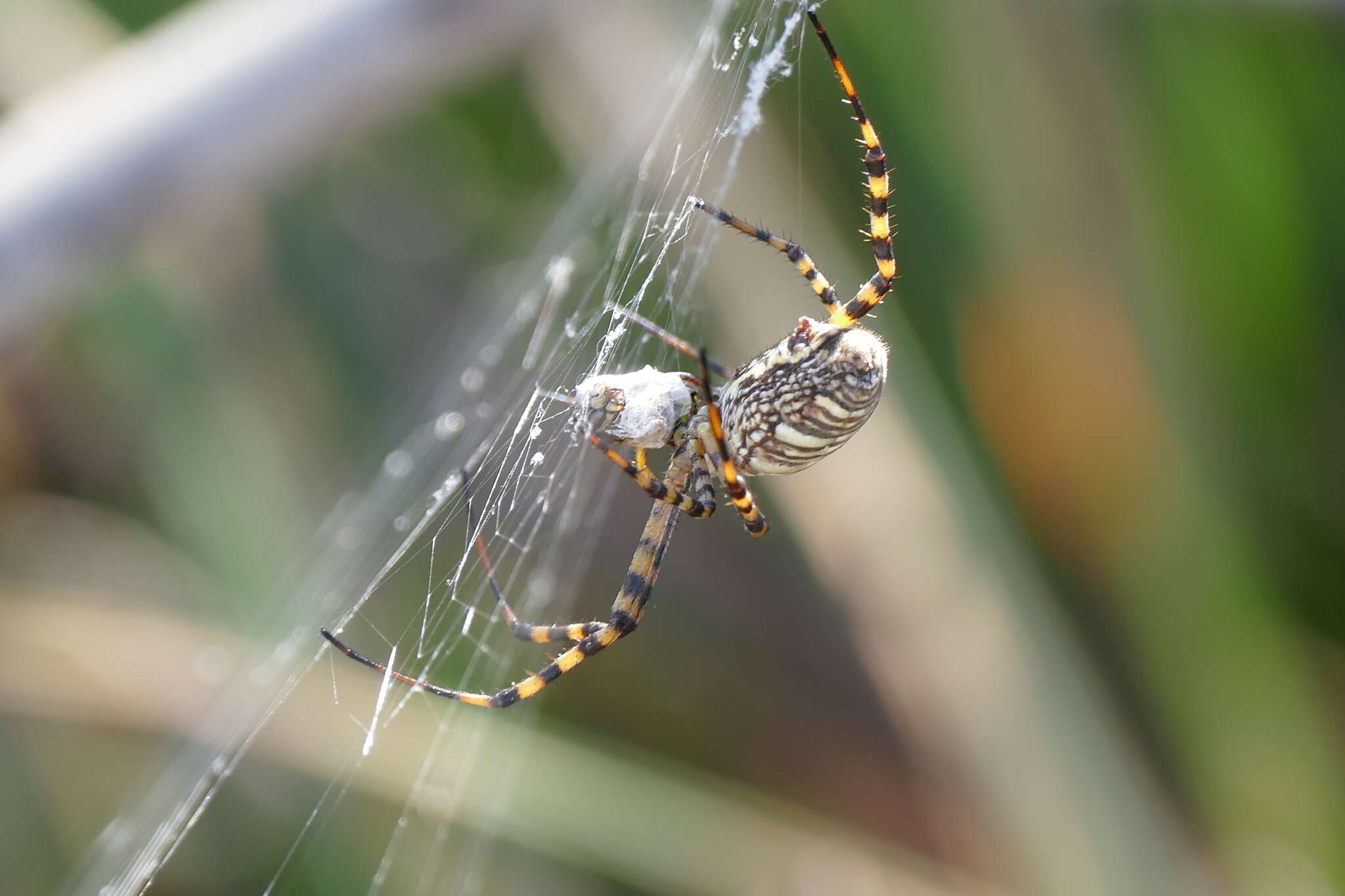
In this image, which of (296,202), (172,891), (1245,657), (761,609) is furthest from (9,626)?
(1245,657)

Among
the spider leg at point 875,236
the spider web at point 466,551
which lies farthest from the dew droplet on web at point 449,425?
the spider leg at point 875,236

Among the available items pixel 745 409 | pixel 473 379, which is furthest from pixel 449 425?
pixel 745 409

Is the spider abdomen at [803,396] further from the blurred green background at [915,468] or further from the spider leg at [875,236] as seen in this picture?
the blurred green background at [915,468]

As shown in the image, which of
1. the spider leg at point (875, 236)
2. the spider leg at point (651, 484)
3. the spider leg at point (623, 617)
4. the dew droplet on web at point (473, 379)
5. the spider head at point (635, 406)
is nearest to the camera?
the spider leg at point (651, 484)

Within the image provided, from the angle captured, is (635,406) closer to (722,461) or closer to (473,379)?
(722,461)

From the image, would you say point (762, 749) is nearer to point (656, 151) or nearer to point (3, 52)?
point (656, 151)

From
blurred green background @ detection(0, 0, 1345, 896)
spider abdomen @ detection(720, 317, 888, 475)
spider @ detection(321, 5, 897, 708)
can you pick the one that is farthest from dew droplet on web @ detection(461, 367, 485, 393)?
spider abdomen @ detection(720, 317, 888, 475)
